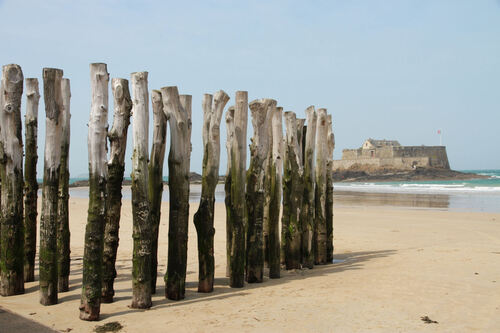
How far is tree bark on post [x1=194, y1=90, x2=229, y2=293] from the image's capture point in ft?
19.6

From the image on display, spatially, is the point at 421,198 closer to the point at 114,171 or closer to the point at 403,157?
the point at 114,171

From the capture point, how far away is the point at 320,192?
8.27m

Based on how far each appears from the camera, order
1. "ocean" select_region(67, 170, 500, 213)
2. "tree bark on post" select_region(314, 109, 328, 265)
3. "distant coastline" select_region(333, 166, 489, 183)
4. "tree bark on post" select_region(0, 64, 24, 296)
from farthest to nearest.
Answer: "distant coastline" select_region(333, 166, 489, 183) → "ocean" select_region(67, 170, 500, 213) → "tree bark on post" select_region(314, 109, 328, 265) → "tree bark on post" select_region(0, 64, 24, 296)

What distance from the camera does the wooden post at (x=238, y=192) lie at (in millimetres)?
6277

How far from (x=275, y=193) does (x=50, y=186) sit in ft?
10.6

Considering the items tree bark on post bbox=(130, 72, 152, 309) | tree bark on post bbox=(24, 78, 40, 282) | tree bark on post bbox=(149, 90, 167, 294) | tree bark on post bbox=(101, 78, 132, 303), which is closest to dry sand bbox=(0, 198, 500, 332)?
tree bark on post bbox=(130, 72, 152, 309)

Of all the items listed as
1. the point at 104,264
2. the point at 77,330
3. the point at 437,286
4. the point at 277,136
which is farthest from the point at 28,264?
the point at 437,286

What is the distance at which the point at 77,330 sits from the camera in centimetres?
455

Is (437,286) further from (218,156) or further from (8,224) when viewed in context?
(8,224)

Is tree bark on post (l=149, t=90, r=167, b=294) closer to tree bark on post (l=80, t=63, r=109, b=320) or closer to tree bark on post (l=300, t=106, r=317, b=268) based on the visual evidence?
tree bark on post (l=80, t=63, r=109, b=320)

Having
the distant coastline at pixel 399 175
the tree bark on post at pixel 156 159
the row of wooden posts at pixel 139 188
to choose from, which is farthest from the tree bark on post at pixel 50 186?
the distant coastline at pixel 399 175

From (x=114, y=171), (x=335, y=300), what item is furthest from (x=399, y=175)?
(x=114, y=171)

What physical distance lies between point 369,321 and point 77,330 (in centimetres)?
292

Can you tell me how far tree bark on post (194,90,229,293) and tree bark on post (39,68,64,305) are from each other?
5.57ft
